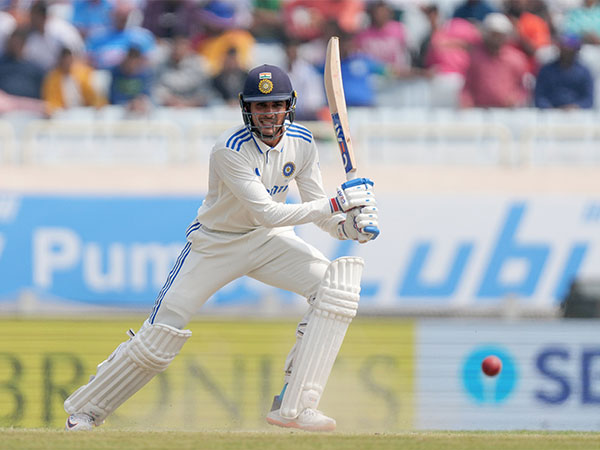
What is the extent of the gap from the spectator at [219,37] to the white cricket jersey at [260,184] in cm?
436

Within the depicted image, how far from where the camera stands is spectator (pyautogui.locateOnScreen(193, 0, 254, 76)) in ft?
31.1

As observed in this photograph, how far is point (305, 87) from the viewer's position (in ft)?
29.7

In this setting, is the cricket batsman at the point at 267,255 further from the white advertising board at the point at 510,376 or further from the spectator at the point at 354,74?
the spectator at the point at 354,74

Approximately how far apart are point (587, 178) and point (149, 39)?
11.5 feet

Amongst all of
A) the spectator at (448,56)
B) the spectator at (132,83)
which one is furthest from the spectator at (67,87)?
the spectator at (448,56)

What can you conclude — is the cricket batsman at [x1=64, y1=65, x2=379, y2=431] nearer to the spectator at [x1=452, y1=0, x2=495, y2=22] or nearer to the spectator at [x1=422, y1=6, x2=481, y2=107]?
the spectator at [x1=422, y1=6, x2=481, y2=107]

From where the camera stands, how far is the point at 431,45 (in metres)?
9.71

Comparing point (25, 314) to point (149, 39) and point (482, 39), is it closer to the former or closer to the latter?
point (149, 39)

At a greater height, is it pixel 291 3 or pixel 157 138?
pixel 291 3

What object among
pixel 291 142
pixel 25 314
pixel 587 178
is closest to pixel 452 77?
pixel 587 178

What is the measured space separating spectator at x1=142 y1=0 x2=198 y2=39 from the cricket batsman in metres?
4.88

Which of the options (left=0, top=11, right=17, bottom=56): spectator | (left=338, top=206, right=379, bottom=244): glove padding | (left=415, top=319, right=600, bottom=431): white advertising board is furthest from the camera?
(left=0, top=11, right=17, bottom=56): spectator

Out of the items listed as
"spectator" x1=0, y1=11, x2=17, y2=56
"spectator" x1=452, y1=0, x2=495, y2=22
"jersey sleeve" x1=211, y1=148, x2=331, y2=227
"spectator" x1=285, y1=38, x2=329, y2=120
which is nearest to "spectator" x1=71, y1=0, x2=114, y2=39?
"spectator" x1=0, y1=11, x2=17, y2=56

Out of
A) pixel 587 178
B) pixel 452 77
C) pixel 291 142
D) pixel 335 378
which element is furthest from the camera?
pixel 452 77
